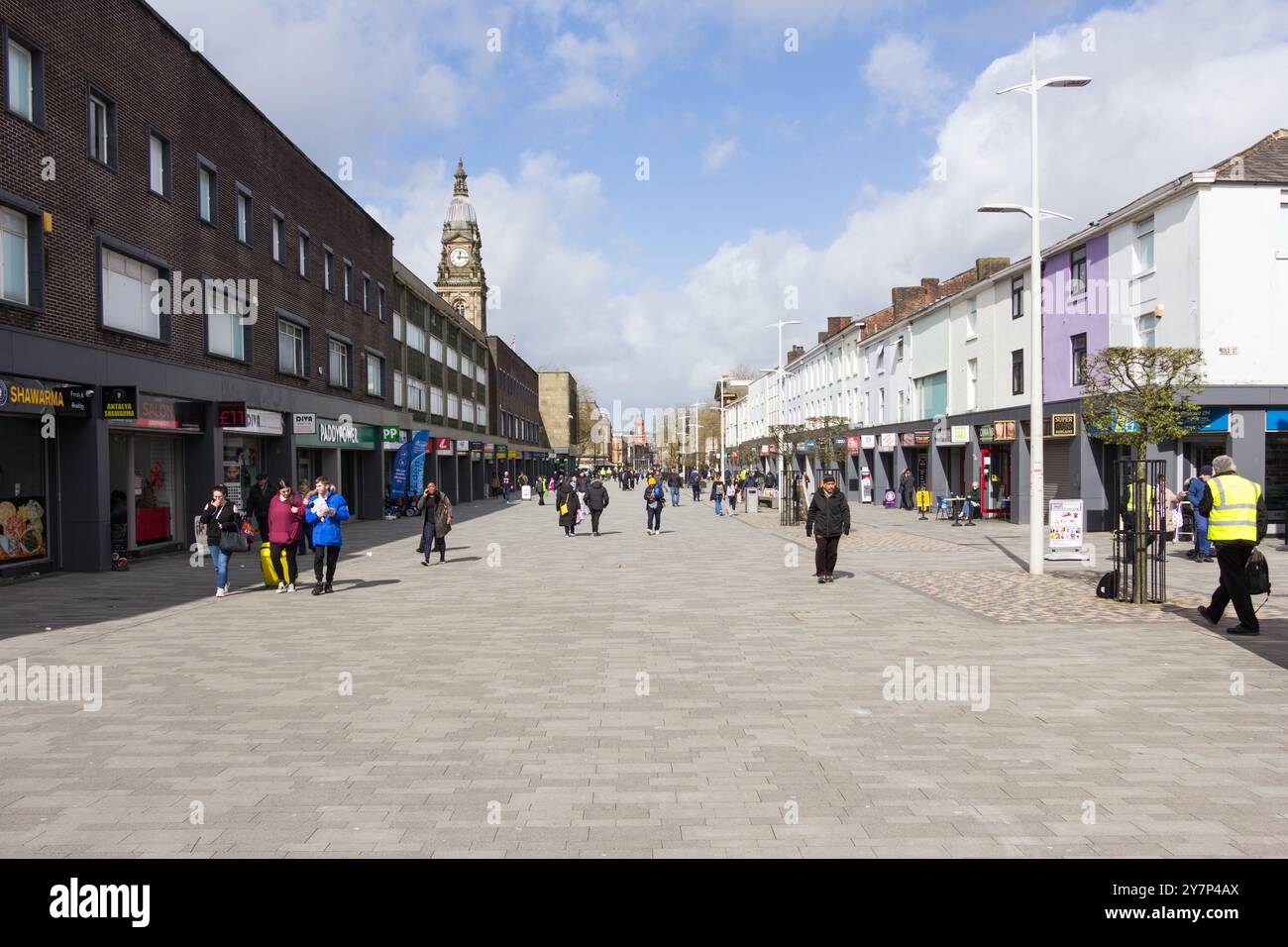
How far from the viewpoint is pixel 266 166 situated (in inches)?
1069

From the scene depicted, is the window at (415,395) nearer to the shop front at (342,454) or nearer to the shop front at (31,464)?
the shop front at (342,454)

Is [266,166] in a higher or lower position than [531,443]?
higher

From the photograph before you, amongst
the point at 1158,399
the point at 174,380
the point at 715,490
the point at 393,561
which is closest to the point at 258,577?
the point at 393,561

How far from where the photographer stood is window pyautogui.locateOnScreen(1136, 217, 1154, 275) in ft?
78.8

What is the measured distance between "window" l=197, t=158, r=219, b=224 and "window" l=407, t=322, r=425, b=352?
21.5 meters

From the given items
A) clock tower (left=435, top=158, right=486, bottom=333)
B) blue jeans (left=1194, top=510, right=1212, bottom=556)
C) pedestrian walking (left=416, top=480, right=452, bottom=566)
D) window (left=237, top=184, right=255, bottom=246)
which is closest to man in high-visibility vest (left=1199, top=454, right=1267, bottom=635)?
blue jeans (left=1194, top=510, right=1212, bottom=556)

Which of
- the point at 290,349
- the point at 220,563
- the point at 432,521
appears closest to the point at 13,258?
the point at 220,563

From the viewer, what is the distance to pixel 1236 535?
1026cm

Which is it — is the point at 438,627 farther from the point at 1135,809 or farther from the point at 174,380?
the point at 174,380

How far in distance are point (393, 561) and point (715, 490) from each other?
87.6ft

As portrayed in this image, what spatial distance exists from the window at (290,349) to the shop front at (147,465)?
584 centimetres

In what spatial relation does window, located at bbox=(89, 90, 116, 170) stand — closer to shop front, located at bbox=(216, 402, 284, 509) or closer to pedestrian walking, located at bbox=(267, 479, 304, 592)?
shop front, located at bbox=(216, 402, 284, 509)

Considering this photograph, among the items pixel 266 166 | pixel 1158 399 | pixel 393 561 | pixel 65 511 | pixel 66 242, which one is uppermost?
pixel 266 166
